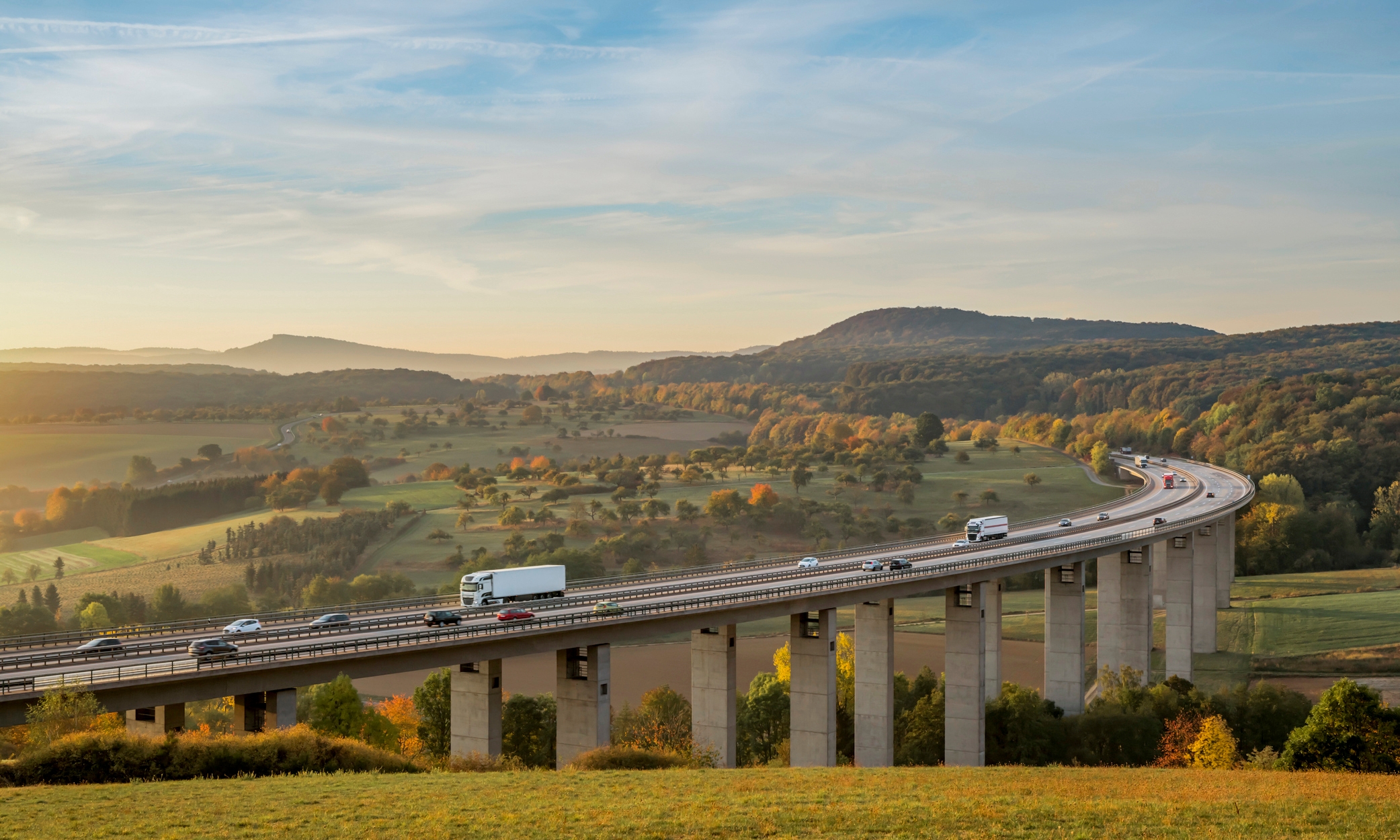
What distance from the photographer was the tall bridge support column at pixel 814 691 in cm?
6253

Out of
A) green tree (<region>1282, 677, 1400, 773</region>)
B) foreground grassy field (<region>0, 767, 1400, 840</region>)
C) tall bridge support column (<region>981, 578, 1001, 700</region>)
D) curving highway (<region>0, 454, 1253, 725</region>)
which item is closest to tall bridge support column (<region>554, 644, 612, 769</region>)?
curving highway (<region>0, 454, 1253, 725</region>)

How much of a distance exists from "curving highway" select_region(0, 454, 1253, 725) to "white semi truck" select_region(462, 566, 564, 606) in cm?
96

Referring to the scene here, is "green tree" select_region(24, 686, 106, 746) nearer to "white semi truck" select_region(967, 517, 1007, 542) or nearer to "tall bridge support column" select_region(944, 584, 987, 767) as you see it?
"tall bridge support column" select_region(944, 584, 987, 767)

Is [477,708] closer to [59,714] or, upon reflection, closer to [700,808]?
[59,714]

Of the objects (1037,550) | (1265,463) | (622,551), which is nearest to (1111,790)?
(1037,550)

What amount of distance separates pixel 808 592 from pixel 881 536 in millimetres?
112068

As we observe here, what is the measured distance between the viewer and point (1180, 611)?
9725cm

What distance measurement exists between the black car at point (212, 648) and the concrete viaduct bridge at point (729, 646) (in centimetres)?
49

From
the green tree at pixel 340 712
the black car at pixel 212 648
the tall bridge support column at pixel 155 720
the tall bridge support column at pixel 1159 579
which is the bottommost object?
the tall bridge support column at pixel 1159 579

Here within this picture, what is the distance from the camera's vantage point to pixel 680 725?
72125mm

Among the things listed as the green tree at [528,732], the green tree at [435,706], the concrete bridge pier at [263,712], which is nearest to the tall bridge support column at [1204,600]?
the green tree at [528,732]

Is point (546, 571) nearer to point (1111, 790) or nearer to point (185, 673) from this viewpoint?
point (185, 673)

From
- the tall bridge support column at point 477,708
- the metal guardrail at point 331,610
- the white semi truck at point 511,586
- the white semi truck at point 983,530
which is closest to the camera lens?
the metal guardrail at point 331,610

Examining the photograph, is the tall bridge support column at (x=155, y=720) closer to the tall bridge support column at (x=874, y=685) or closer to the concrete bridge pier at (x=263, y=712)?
the concrete bridge pier at (x=263, y=712)
